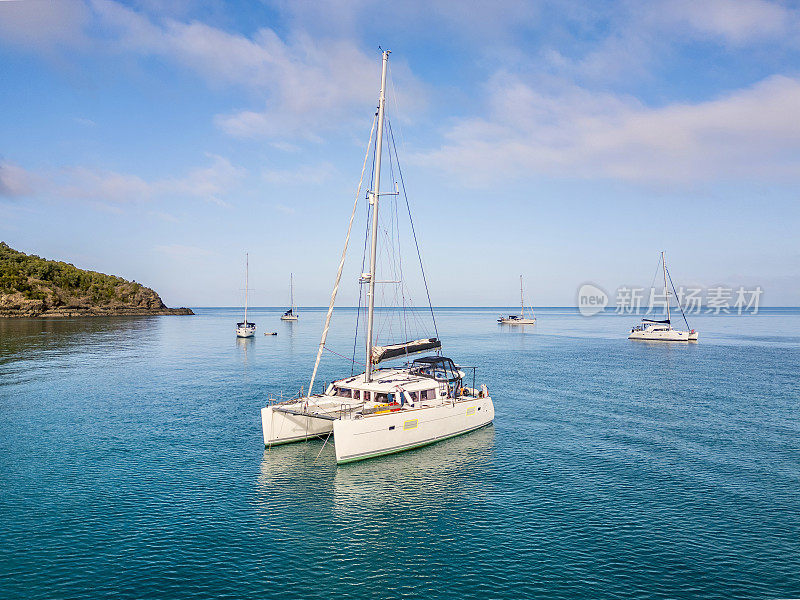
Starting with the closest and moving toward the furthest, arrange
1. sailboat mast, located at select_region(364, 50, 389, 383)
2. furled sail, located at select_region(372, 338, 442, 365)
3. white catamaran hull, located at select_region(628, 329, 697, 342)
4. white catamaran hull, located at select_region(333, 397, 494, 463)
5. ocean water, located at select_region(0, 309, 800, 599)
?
1. ocean water, located at select_region(0, 309, 800, 599)
2. white catamaran hull, located at select_region(333, 397, 494, 463)
3. sailboat mast, located at select_region(364, 50, 389, 383)
4. furled sail, located at select_region(372, 338, 442, 365)
5. white catamaran hull, located at select_region(628, 329, 697, 342)

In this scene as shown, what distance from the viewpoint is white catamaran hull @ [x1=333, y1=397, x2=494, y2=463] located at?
80.7ft

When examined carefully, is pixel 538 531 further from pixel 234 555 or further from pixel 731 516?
pixel 234 555

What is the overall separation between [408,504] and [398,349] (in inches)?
666

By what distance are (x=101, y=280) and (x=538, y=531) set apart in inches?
8705

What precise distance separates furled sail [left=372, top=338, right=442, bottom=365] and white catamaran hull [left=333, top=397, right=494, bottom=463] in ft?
22.4

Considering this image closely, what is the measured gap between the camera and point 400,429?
2634cm

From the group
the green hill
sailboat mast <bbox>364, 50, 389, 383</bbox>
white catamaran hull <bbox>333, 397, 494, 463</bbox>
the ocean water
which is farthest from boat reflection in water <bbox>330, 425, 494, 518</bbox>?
the green hill

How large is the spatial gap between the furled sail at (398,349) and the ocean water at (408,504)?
7.74 metres

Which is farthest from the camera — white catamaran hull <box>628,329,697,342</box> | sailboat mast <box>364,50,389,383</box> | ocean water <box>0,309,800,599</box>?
white catamaran hull <box>628,329,697,342</box>

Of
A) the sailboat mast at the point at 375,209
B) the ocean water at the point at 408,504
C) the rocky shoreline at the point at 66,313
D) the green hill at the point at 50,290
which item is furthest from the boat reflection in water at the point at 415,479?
the green hill at the point at 50,290

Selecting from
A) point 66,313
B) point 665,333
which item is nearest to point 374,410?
point 665,333

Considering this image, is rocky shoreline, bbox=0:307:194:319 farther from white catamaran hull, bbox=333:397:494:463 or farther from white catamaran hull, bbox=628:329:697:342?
white catamaran hull, bbox=628:329:697:342

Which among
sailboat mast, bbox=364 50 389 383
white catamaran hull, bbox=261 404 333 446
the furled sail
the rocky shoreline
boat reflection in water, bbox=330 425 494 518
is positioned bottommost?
Answer: boat reflection in water, bbox=330 425 494 518

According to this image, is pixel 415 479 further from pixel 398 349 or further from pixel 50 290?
pixel 50 290
